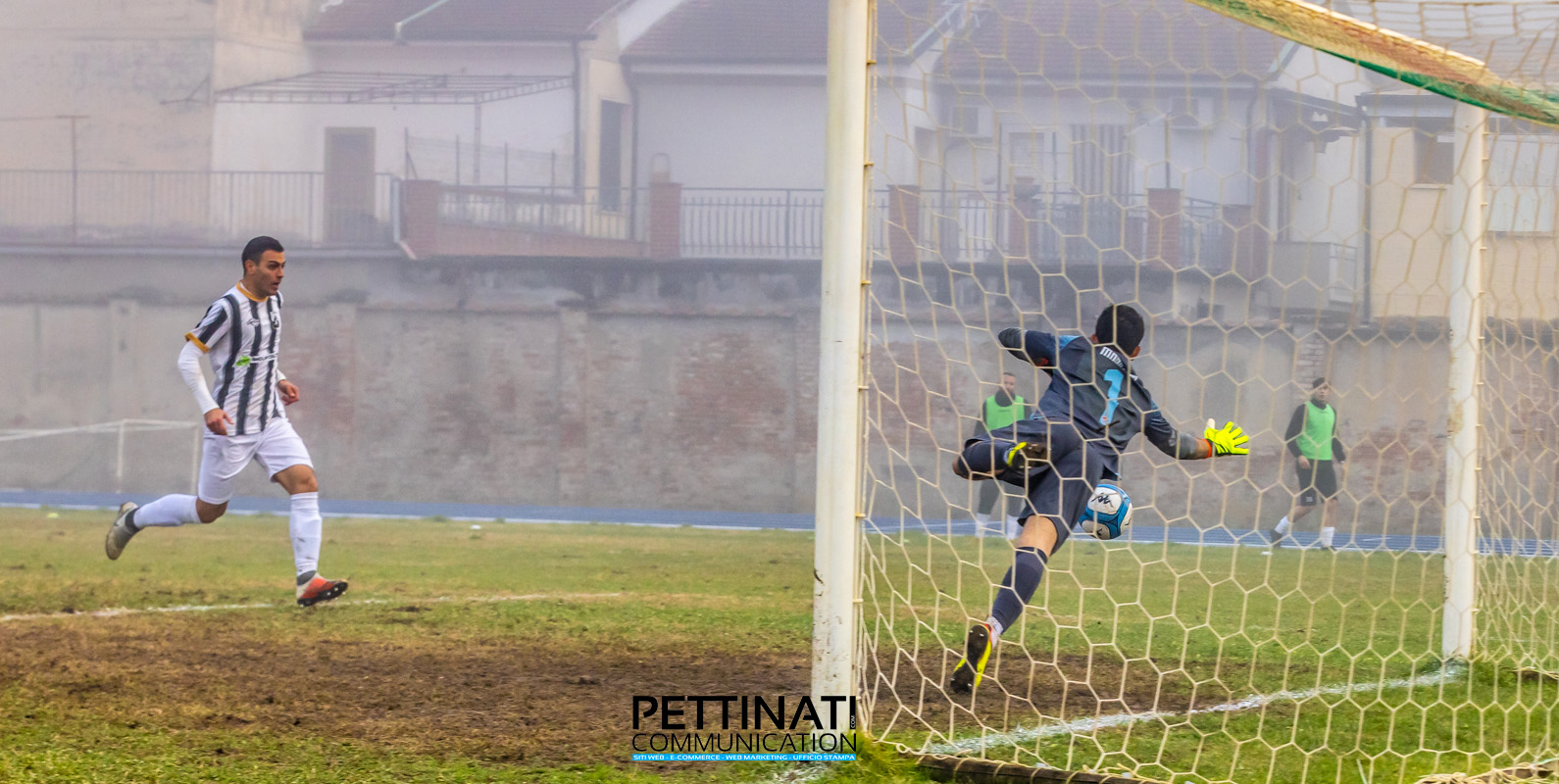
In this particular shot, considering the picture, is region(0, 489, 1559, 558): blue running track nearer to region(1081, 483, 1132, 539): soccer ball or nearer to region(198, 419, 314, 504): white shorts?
region(198, 419, 314, 504): white shorts

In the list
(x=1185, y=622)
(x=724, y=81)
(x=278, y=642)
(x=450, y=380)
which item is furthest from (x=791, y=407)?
(x=278, y=642)

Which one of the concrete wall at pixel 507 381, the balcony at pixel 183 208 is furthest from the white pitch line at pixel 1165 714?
the balcony at pixel 183 208

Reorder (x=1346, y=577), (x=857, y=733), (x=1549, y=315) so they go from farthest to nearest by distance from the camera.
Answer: (x=1346, y=577), (x=1549, y=315), (x=857, y=733)

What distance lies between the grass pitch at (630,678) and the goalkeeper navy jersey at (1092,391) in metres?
0.64

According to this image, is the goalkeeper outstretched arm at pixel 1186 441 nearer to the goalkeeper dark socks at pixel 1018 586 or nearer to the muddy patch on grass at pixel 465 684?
the goalkeeper dark socks at pixel 1018 586

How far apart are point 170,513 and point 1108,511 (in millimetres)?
5005

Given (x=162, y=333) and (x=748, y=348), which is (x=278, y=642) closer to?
(x=748, y=348)

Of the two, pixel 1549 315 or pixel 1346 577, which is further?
pixel 1346 577

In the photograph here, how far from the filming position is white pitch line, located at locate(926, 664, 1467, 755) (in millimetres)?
4242

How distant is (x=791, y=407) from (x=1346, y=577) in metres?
15.0

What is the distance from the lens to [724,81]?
2945 centimetres

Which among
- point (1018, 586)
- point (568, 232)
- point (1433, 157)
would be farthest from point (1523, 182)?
point (568, 232)

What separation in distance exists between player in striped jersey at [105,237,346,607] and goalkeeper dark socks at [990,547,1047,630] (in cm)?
A: 376

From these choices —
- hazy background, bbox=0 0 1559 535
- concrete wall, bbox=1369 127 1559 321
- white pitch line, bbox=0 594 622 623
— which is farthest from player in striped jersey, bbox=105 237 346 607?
hazy background, bbox=0 0 1559 535
